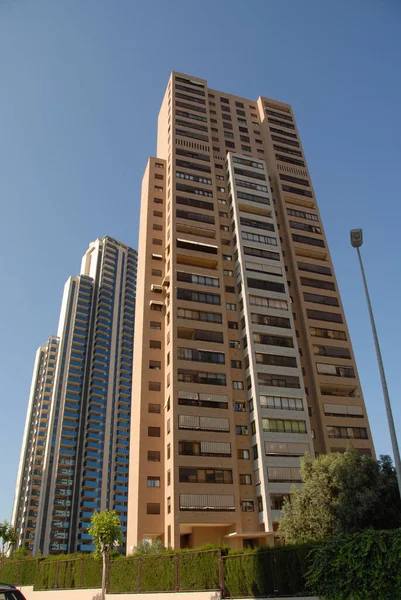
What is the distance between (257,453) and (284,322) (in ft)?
50.7

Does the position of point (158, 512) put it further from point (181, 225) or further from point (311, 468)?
point (181, 225)

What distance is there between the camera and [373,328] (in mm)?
21953

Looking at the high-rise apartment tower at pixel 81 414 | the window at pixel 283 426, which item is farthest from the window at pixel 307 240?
the high-rise apartment tower at pixel 81 414

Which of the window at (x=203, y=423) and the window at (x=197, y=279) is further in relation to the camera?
the window at (x=197, y=279)

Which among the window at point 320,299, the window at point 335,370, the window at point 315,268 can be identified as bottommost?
the window at point 335,370

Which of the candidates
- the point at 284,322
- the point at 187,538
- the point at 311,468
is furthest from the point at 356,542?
the point at 284,322

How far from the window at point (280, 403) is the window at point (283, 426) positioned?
1.45 meters

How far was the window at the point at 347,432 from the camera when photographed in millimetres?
50125

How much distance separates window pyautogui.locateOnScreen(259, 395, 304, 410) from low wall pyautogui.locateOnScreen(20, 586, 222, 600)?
23.6 metres

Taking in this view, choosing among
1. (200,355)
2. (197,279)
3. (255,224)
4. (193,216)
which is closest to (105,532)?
(200,355)

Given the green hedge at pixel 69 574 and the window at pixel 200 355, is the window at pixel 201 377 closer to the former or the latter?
the window at pixel 200 355

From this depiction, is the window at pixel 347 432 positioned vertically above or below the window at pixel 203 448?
above

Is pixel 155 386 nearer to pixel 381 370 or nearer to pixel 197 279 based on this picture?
pixel 197 279

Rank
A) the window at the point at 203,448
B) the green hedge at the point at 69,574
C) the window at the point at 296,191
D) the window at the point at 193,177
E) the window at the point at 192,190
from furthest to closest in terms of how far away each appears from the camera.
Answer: the window at the point at 296,191
the window at the point at 193,177
the window at the point at 192,190
the window at the point at 203,448
the green hedge at the point at 69,574
